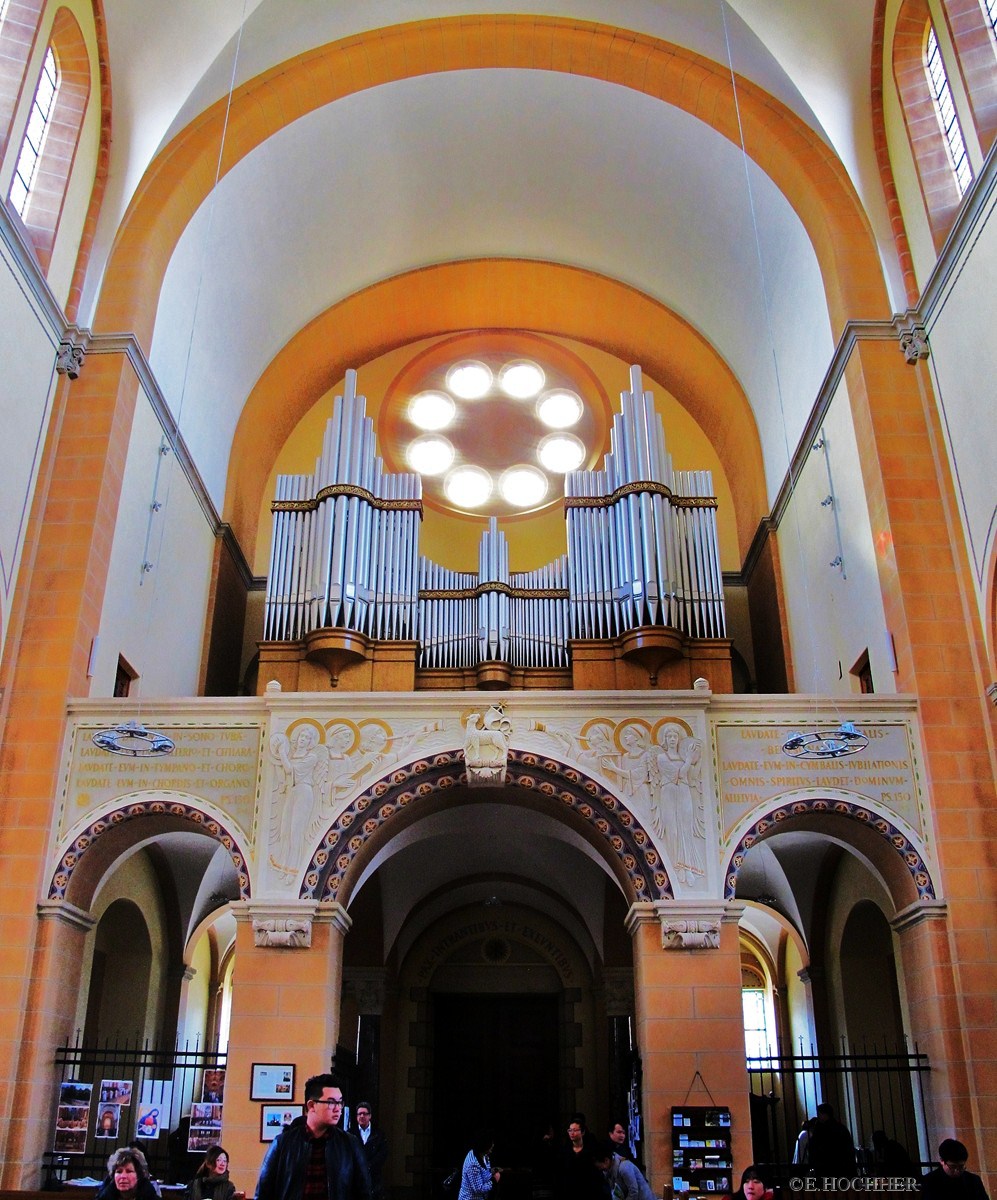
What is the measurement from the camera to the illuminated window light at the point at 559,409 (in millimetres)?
17641

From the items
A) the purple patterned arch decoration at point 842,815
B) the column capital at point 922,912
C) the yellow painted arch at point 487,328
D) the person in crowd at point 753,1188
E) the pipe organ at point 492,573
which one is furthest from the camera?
the yellow painted arch at point 487,328

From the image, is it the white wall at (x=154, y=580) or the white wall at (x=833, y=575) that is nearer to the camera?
the white wall at (x=833, y=575)

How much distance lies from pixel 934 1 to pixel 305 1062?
1167 cm

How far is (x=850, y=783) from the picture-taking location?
11070 mm

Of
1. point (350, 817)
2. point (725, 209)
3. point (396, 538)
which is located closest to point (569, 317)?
point (725, 209)

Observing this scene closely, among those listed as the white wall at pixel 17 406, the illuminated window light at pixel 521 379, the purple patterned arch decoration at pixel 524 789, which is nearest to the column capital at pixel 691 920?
the purple patterned arch decoration at pixel 524 789

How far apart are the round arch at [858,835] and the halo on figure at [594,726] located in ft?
5.11

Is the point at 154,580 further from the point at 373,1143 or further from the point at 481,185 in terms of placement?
the point at 481,185

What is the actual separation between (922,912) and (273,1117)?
586 centimetres

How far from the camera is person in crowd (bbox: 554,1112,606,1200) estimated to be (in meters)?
7.68

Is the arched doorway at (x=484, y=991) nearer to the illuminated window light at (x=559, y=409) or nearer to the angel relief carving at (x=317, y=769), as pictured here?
the angel relief carving at (x=317, y=769)

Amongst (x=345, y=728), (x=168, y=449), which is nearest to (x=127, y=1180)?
(x=345, y=728)

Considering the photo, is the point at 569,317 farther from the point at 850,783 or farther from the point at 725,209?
the point at 850,783

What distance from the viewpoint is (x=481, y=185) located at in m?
16.3
